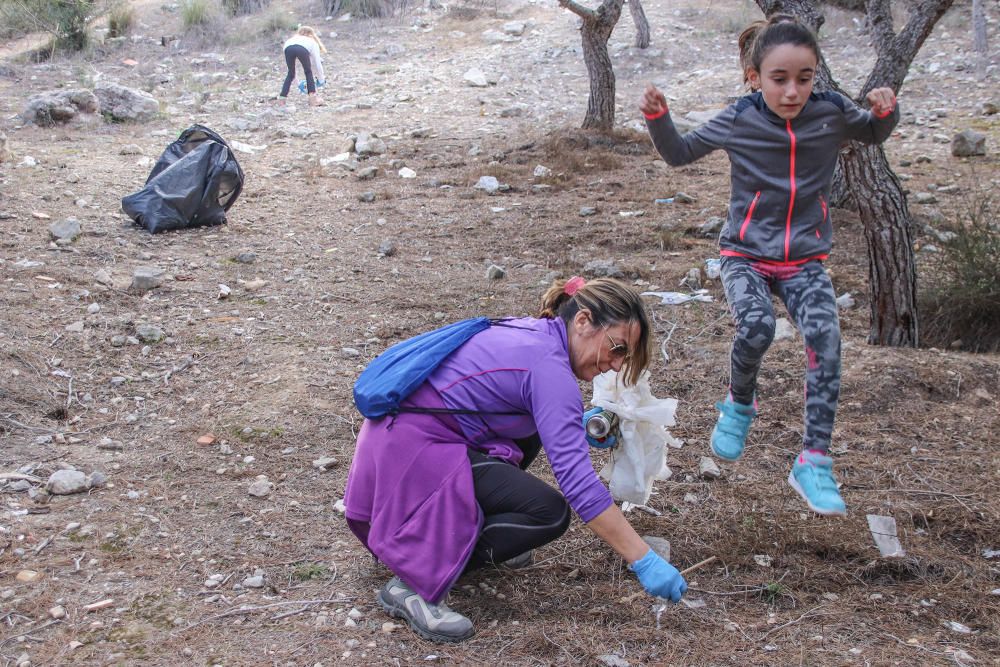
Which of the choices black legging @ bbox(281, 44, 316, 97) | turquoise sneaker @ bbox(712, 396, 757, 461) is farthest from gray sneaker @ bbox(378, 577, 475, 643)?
black legging @ bbox(281, 44, 316, 97)

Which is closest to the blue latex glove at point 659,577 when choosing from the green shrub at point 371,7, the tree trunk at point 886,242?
the tree trunk at point 886,242

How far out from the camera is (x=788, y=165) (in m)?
2.90

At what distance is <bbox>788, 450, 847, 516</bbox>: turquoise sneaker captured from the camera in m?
2.69

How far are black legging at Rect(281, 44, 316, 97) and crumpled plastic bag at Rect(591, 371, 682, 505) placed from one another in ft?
33.7

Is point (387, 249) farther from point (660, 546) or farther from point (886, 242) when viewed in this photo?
point (660, 546)

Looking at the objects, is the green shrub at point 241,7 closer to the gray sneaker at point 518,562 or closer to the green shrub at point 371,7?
the green shrub at point 371,7

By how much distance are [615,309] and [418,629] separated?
3.62 feet

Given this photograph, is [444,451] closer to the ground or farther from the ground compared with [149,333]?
farther from the ground

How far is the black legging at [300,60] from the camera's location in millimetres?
12008

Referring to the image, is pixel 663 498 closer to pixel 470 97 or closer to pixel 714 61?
pixel 470 97

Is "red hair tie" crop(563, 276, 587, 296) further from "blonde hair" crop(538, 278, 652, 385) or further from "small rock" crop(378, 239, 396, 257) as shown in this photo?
"small rock" crop(378, 239, 396, 257)

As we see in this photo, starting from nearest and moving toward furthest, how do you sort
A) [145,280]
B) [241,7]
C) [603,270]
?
[145,280] → [603,270] → [241,7]

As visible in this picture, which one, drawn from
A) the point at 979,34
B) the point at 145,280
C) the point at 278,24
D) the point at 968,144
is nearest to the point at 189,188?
the point at 145,280

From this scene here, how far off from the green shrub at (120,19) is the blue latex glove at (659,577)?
1590 centimetres
